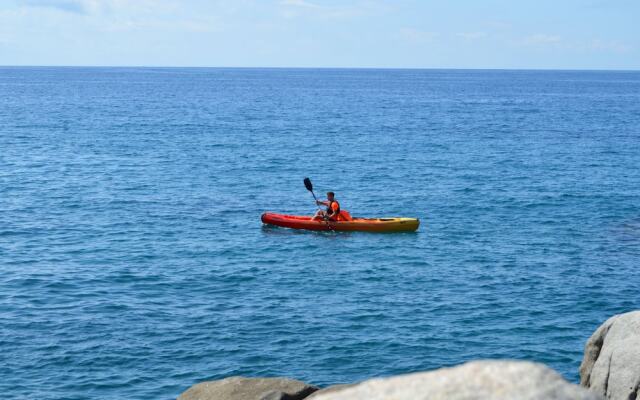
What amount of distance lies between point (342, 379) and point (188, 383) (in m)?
3.62

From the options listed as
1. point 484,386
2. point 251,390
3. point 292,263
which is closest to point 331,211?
point 292,263

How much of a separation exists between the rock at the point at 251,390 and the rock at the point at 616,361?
15.5 ft

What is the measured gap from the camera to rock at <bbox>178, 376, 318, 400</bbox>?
13.1m

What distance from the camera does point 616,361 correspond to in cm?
1374

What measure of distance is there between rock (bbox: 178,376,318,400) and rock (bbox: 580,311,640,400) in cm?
471

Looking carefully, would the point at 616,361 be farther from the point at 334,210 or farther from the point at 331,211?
the point at 331,211

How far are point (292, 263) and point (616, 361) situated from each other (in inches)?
739

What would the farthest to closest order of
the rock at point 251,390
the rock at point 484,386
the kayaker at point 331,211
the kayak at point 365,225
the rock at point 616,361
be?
the kayak at point 365,225
the kayaker at point 331,211
the rock at point 616,361
the rock at point 251,390
the rock at point 484,386

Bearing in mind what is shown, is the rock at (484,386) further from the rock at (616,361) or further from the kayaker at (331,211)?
the kayaker at (331,211)

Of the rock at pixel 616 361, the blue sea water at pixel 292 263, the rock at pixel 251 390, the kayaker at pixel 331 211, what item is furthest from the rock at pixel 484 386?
the kayaker at pixel 331 211

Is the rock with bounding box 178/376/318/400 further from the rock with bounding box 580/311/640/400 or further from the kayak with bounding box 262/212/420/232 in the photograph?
the kayak with bounding box 262/212/420/232

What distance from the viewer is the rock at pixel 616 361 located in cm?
1336

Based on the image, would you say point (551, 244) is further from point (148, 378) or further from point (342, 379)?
point (148, 378)

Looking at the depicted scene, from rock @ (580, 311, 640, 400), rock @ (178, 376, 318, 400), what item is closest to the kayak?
rock @ (580, 311, 640, 400)
